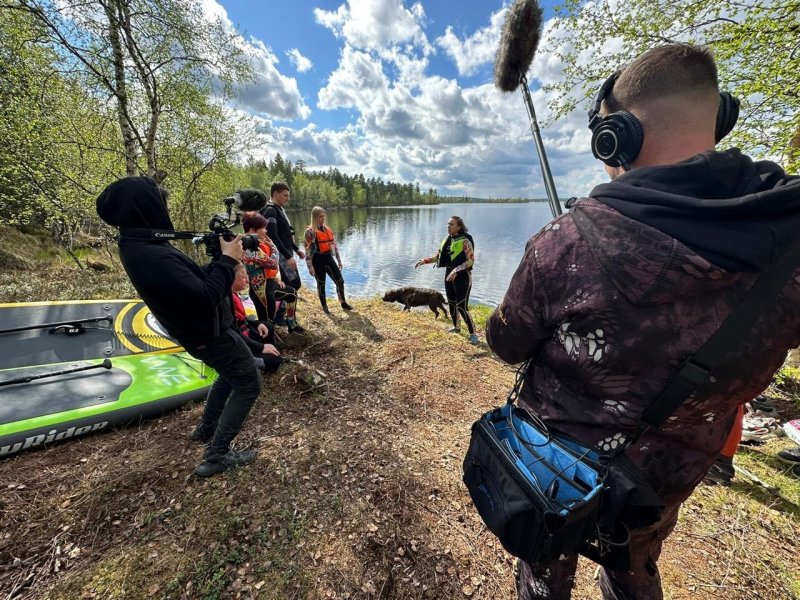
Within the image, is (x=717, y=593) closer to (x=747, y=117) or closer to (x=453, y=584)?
(x=453, y=584)

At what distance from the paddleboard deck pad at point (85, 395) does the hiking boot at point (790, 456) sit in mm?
6092

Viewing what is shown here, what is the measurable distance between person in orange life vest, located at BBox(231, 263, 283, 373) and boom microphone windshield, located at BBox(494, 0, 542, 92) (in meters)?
3.40

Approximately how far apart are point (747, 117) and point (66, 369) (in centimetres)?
1017

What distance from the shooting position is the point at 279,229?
5.77m

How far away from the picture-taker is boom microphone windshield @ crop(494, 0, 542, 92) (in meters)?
2.87

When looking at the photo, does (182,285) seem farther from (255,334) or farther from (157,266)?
(255,334)

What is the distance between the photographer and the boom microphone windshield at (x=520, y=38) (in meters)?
2.87

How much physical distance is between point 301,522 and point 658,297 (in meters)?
2.62

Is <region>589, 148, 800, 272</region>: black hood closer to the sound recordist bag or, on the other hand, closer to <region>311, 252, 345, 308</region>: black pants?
the sound recordist bag

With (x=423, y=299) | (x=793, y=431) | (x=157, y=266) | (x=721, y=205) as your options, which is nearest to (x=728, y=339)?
(x=721, y=205)

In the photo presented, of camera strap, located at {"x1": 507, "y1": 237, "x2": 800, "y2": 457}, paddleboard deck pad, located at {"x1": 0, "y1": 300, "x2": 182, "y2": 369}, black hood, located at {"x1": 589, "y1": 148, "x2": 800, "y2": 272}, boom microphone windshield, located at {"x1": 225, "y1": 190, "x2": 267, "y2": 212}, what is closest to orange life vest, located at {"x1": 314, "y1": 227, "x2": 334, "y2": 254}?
boom microphone windshield, located at {"x1": 225, "y1": 190, "x2": 267, "y2": 212}

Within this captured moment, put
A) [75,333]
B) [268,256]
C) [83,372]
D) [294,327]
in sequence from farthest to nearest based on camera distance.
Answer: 1. [294,327]
2. [268,256]
3. [75,333]
4. [83,372]

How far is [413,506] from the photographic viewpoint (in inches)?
97.5

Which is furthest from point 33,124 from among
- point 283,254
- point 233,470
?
point 233,470
